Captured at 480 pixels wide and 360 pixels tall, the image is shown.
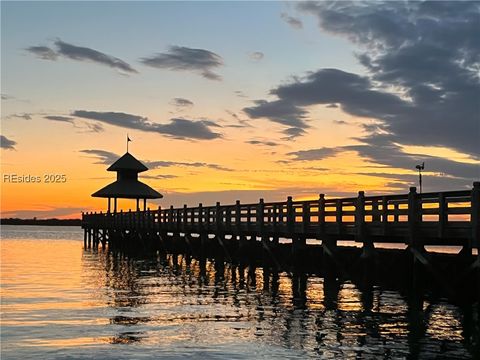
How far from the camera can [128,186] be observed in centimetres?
6366

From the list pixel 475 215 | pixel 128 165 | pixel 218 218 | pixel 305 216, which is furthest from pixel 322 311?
pixel 128 165

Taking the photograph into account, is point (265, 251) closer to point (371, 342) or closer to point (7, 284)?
point (7, 284)

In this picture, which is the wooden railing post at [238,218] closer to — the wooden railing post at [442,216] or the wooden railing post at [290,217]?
the wooden railing post at [290,217]

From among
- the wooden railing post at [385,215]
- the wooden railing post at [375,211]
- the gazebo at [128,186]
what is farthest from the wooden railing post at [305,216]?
the gazebo at [128,186]

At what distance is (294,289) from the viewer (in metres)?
22.7

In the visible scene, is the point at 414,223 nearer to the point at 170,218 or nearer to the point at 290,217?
the point at 290,217

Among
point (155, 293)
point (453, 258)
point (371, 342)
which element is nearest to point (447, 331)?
point (371, 342)

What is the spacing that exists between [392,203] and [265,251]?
11.3m

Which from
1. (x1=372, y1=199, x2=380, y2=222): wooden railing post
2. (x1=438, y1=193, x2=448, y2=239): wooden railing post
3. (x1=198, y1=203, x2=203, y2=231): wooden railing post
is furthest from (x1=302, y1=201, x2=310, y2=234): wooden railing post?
(x1=198, y1=203, x2=203, y2=231): wooden railing post

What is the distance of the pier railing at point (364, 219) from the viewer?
17.8 metres

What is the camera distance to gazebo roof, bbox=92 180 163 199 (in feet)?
204

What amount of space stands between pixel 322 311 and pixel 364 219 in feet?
17.1

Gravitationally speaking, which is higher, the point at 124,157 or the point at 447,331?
the point at 124,157

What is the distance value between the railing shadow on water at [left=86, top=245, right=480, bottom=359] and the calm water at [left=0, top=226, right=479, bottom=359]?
24 mm
